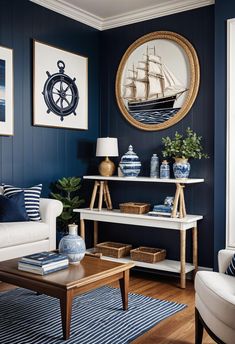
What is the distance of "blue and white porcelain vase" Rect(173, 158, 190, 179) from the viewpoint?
12.8ft

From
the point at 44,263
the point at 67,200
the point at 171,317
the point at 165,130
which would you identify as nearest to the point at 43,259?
the point at 44,263

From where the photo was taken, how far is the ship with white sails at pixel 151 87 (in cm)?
427

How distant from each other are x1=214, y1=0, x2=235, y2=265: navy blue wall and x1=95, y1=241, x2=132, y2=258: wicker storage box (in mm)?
971

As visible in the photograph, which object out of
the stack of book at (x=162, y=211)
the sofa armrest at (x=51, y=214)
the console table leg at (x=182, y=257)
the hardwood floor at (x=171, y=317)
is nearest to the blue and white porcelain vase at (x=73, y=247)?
the hardwood floor at (x=171, y=317)

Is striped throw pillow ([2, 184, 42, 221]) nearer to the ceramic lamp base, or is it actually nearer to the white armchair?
the ceramic lamp base

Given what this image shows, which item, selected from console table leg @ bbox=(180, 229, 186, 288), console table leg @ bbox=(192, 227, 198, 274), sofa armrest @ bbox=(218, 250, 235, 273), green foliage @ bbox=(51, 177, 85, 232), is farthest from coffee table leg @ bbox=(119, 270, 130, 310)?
green foliage @ bbox=(51, 177, 85, 232)

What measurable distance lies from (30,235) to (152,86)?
2.00m

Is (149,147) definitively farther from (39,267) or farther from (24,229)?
(39,267)

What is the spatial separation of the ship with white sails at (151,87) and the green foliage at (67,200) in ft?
3.45

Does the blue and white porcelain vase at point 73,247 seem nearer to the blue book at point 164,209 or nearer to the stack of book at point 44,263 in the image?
the stack of book at point 44,263

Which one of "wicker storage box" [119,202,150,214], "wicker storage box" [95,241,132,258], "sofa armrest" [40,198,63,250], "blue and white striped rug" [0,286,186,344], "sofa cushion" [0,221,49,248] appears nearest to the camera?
"blue and white striped rug" [0,286,186,344]

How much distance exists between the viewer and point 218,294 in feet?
6.56

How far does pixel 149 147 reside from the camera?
448 centimetres

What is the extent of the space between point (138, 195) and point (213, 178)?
A: 905 millimetres
